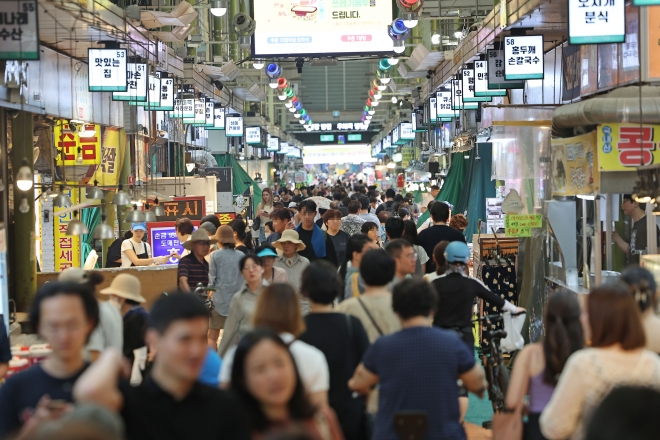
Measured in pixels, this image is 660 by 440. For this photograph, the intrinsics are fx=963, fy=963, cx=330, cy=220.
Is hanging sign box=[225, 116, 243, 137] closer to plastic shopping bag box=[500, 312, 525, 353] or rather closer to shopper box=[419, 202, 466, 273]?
shopper box=[419, 202, 466, 273]

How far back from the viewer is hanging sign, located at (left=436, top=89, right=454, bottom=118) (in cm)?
1998

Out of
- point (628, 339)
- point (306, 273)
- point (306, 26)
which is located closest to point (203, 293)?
point (306, 273)

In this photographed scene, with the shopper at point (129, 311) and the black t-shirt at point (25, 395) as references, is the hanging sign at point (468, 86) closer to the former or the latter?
the shopper at point (129, 311)

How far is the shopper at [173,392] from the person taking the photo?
3.21m

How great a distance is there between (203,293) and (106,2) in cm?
476

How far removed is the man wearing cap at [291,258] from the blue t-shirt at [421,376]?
14.3 ft

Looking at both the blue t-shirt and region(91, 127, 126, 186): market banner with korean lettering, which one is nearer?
the blue t-shirt

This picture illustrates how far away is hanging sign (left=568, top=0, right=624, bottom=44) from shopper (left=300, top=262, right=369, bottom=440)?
469 cm

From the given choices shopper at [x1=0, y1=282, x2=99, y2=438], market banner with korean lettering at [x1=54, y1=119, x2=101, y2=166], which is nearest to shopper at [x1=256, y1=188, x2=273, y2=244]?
market banner with korean lettering at [x1=54, y1=119, x2=101, y2=166]

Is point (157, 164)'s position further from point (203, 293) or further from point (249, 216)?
point (203, 293)

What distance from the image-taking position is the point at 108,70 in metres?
12.5

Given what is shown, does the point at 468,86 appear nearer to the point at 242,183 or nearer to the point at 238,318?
the point at 238,318

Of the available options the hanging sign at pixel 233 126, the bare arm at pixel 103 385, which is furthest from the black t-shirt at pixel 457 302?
the hanging sign at pixel 233 126

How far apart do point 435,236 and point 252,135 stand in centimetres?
2370
